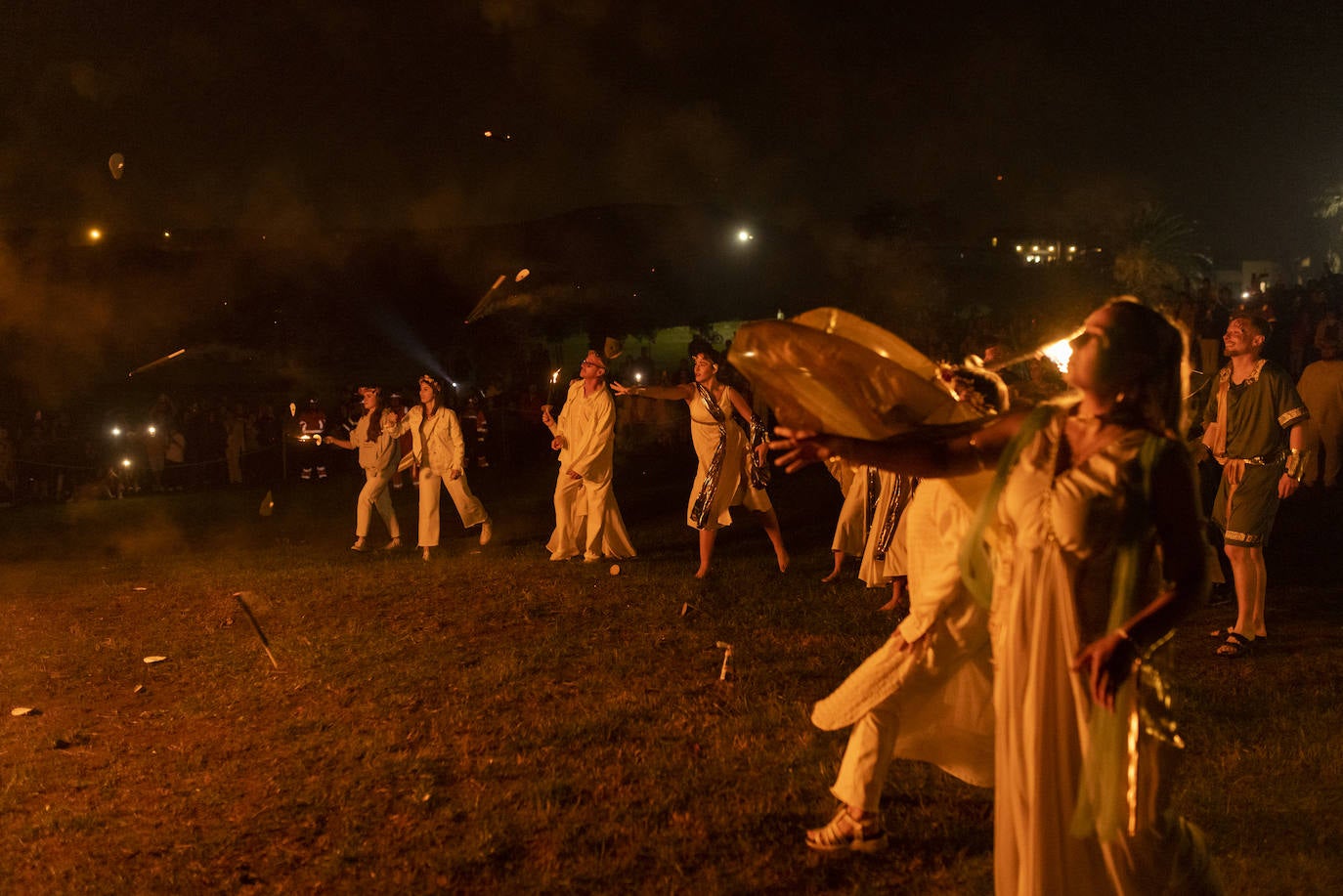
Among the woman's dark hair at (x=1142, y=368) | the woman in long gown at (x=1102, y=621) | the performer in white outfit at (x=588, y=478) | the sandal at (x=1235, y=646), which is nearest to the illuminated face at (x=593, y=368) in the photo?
the performer in white outfit at (x=588, y=478)

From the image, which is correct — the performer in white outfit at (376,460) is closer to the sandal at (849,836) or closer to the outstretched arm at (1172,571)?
the sandal at (849,836)

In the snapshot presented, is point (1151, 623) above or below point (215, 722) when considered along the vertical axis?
above

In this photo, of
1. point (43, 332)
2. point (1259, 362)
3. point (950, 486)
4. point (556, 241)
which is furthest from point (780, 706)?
point (556, 241)

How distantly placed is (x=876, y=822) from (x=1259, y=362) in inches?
187

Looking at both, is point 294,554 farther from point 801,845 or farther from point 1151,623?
point 1151,623

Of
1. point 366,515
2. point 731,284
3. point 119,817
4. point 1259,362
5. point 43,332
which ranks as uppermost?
point 731,284

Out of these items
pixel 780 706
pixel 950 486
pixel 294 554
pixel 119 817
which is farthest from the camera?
pixel 294 554

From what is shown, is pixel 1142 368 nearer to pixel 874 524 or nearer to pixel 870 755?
pixel 870 755

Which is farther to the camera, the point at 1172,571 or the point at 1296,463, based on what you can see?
the point at 1296,463

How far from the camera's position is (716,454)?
10.5 metres

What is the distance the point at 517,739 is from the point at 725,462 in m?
4.96

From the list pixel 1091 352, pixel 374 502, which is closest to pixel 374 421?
pixel 374 502

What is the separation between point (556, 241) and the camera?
5588 cm

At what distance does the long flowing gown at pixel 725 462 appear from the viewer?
10.5 meters
